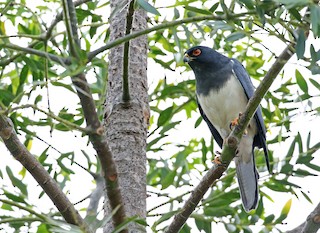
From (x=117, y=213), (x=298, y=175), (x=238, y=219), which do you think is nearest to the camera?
(x=117, y=213)

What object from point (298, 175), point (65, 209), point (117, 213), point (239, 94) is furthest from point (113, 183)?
point (239, 94)

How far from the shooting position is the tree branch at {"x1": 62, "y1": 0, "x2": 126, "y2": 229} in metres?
2.11

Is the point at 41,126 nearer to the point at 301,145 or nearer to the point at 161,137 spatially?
the point at 161,137

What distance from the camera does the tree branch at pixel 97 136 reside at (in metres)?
2.11

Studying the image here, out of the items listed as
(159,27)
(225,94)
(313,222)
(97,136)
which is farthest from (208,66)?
(97,136)

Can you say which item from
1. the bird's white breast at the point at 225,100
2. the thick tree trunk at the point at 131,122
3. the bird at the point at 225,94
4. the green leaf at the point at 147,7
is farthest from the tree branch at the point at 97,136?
the bird's white breast at the point at 225,100

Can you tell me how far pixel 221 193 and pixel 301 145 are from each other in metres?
0.46

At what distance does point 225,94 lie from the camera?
453cm

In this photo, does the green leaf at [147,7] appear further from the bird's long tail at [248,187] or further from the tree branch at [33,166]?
the bird's long tail at [248,187]

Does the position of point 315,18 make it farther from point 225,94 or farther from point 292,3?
point 225,94

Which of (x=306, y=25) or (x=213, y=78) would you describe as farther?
(x=213, y=78)

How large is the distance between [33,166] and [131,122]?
78 centimetres

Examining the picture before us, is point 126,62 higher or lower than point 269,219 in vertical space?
higher

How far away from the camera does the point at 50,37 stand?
2266 mm
